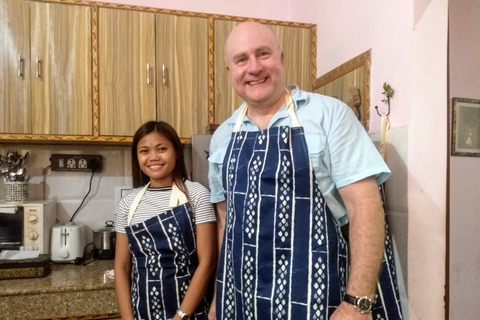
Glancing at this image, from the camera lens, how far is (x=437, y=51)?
1.16 metres

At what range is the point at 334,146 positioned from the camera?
0.92m

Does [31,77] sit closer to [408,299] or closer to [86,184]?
[86,184]

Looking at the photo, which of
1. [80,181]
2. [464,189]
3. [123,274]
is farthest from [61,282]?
[464,189]

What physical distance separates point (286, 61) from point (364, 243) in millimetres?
1221

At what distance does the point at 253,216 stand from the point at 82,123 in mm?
1085

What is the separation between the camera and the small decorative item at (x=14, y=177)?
176 centimetres

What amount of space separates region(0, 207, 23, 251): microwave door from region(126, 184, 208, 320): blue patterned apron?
744 millimetres

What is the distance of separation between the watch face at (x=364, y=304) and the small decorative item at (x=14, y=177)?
1.58 m

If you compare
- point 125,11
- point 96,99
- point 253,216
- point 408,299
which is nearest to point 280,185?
point 253,216

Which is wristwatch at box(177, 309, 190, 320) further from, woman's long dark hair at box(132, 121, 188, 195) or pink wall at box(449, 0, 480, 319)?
pink wall at box(449, 0, 480, 319)

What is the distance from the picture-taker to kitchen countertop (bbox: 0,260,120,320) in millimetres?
1386

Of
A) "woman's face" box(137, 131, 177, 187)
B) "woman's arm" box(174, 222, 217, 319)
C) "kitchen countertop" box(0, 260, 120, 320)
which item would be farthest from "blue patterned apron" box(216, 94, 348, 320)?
"kitchen countertop" box(0, 260, 120, 320)

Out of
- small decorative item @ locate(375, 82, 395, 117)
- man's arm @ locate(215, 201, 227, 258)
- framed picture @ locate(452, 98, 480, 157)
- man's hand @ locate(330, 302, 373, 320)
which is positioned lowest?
man's hand @ locate(330, 302, 373, 320)

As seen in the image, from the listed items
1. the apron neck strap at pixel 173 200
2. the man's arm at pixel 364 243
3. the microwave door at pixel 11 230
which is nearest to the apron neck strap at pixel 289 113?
the man's arm at pixel 364 243
